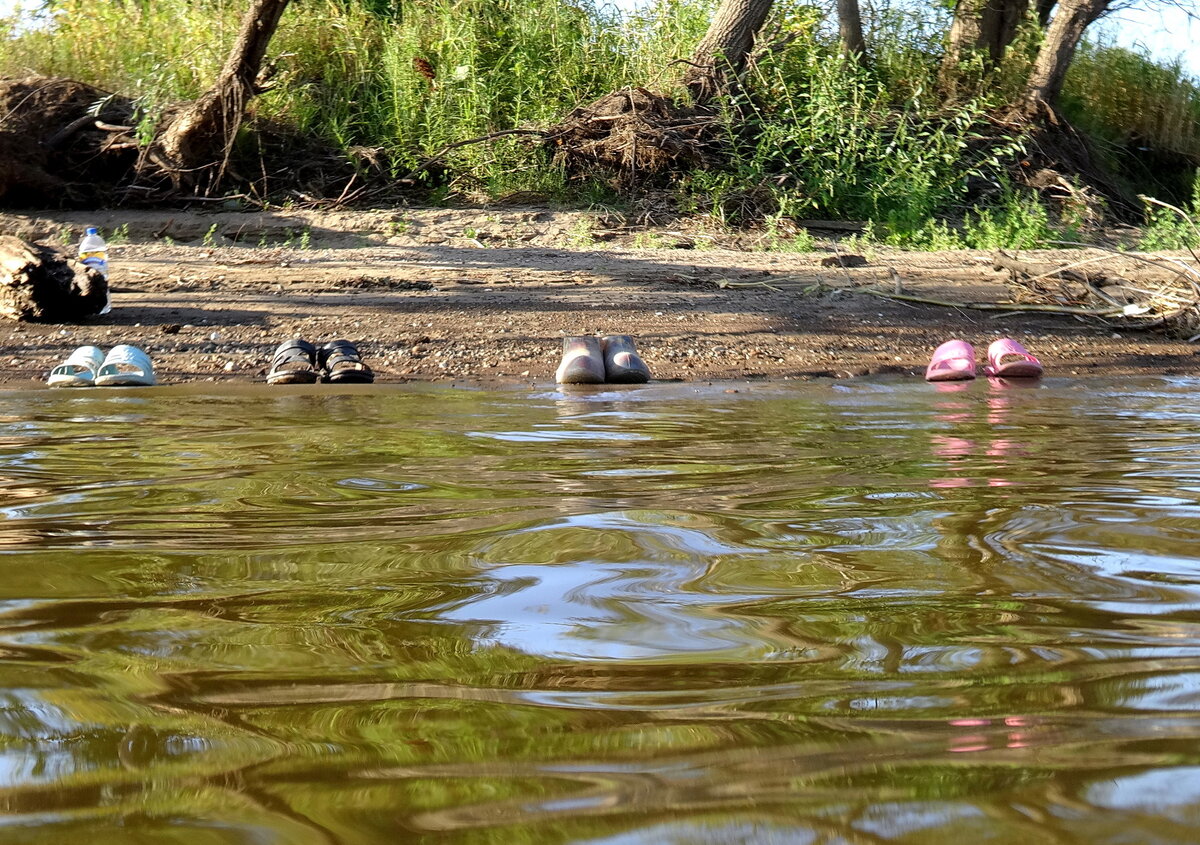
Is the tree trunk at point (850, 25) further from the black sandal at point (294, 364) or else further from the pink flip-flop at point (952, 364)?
the black sandal at point (294, 364)

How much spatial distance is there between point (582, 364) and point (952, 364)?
2087mm

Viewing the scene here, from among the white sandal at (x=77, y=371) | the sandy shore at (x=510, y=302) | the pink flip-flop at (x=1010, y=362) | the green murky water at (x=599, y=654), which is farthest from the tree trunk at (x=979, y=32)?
the green murky water at (x=599, y=654)

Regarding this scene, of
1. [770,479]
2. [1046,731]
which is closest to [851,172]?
[770,479]

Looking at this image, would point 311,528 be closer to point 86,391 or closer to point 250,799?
point 250,799

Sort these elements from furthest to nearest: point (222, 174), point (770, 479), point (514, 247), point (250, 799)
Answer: point (222, 174), point (514, 247), point (770, 479), point (250, 799)

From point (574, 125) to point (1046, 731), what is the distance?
10020mm

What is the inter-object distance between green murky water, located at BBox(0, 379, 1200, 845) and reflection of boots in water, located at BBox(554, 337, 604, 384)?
2.84 m

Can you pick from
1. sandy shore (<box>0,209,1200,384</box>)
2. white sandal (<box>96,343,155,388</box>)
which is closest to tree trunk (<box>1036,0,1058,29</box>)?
sandy shore (<box>0,209,1200,384</box>)

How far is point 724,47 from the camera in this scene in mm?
11156

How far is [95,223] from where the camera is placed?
9.29m

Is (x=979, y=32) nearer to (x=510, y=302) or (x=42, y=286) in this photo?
(x=510, y=302)

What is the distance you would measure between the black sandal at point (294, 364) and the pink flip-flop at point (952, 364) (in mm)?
3435

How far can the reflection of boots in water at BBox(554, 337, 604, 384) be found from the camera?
577 cm

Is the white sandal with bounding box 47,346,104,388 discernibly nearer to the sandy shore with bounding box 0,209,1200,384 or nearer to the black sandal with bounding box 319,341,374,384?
the sandy shore with bounding box 0,209,1200,384
